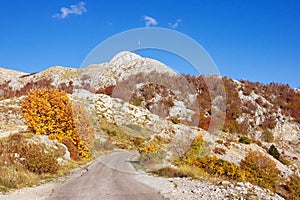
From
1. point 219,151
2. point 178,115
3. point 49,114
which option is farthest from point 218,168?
point 178,115

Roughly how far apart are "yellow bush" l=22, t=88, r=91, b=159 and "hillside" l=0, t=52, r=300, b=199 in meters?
2.08

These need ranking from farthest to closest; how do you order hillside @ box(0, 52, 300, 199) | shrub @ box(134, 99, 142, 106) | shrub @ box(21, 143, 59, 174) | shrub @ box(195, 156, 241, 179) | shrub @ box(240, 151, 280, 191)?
shrub @ box(134, 99, 142, 106)
shrub @ box(240, 151, 280, 191)
hillside @ box(0, 52, 300, 199)
shrub @ box(195, 156, 241, 179)
shrub @ box(21, 143, 59, 174)

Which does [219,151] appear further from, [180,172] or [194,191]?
[194,191]

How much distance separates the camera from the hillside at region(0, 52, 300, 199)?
61.2 feet

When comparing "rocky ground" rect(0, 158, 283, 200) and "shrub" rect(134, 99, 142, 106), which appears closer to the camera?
"rocky ground" rect(0, 158, 283, 200)

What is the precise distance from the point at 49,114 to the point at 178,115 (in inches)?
952

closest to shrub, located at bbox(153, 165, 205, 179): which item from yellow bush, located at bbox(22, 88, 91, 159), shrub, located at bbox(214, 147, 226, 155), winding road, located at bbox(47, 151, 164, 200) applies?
winding road, located at bbox(47, 151, 164, 200)

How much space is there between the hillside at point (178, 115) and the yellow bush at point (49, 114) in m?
2.08

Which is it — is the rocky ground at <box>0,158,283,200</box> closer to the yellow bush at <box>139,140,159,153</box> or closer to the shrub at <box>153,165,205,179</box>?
the shrub at <box>153,165,205,179</box>

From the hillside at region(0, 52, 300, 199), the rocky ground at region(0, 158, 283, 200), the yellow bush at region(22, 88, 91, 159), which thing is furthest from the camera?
the yellow bush at region(22, 88, 91, 159)

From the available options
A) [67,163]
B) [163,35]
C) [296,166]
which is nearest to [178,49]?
[163,35]

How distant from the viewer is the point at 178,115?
42.5m

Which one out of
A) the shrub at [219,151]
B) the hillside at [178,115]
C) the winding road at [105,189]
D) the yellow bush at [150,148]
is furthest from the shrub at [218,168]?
the shrub at [219,151]

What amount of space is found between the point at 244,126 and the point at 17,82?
71.8 meters
